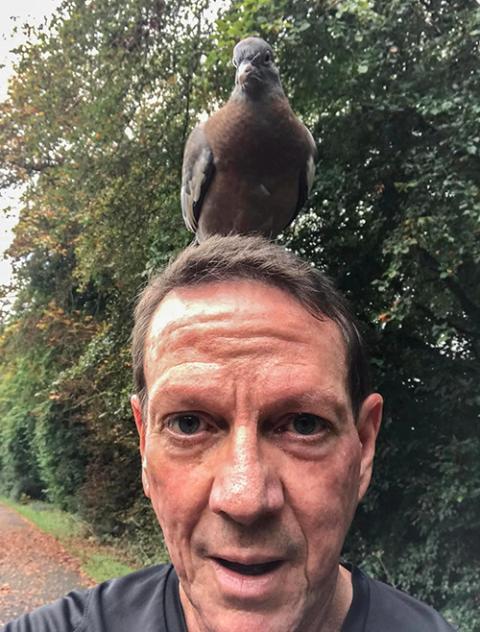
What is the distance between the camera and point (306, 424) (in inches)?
39.4

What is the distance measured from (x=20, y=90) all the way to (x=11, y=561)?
7.48 m

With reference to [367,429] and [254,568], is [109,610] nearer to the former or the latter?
[254,568]

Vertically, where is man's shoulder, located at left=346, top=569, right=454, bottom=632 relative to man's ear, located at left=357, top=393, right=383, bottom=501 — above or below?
below

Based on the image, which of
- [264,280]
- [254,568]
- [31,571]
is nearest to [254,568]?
[254,568]

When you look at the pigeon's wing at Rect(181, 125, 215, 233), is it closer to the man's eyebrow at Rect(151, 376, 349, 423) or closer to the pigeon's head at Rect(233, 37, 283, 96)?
the pigeon's head at Rect(233, 37, 283, 96)

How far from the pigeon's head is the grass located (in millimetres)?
5457

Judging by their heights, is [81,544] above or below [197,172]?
below

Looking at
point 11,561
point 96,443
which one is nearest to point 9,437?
point 11,561

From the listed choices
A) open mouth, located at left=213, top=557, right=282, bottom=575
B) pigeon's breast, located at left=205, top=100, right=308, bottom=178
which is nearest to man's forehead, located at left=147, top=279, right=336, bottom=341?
open mouth, located at left=213, top=557, right=282, bottom=575

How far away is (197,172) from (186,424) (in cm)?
179

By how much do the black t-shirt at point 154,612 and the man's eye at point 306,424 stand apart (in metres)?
0.48

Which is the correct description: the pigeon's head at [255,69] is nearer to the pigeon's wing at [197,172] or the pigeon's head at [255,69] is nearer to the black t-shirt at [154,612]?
the pigeon's wing at [197,172]

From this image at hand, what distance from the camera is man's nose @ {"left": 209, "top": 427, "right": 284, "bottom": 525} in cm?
91

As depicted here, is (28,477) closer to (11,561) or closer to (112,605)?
(11,561)
